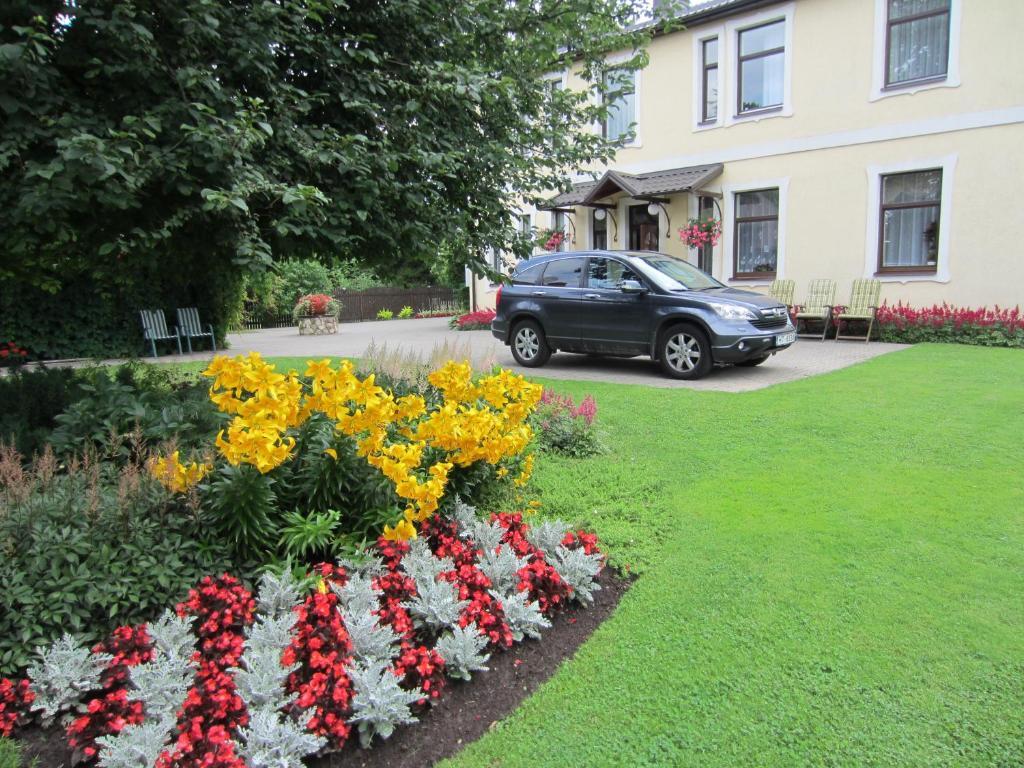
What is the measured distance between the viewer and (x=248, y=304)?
2631 centimetres

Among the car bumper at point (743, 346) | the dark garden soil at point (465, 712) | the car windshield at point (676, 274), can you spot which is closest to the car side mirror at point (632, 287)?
the car windshield at point (676, 274)

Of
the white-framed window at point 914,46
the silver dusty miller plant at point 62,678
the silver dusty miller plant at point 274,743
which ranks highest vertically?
the white-framed window at point 914,46

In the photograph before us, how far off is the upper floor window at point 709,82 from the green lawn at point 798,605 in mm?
12133

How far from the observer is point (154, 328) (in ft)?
46.2

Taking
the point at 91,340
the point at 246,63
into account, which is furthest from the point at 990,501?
the point at 91,340

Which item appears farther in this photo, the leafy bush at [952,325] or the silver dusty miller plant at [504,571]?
the leafy bush at [952,325]

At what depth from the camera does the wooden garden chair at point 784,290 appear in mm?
14641

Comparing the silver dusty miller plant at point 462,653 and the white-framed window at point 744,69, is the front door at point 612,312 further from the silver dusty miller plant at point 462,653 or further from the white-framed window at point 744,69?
the white-framed window at point 744,69

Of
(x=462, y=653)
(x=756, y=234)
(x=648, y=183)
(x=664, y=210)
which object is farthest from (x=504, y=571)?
(x=664, y=210)

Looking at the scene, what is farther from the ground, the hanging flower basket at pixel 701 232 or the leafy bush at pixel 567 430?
the hanging flower basket at pixel 701 232

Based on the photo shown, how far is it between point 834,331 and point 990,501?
10.3m

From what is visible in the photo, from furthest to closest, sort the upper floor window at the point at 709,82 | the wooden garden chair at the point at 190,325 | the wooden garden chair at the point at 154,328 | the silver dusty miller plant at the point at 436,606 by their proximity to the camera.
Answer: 1. the upper floor window at the point at 709,82
2. the wooden garden chair at the point at 190,325
3. the wooden garden chair at the point at 154,328
4. the silver dusty miller plant at the point at 436,606

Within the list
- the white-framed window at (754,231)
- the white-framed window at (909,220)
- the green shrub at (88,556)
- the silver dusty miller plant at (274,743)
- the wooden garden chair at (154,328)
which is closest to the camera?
the silver dusty miller plant at (274,743)

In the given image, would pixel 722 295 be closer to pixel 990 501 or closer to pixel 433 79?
pixel 990 501
